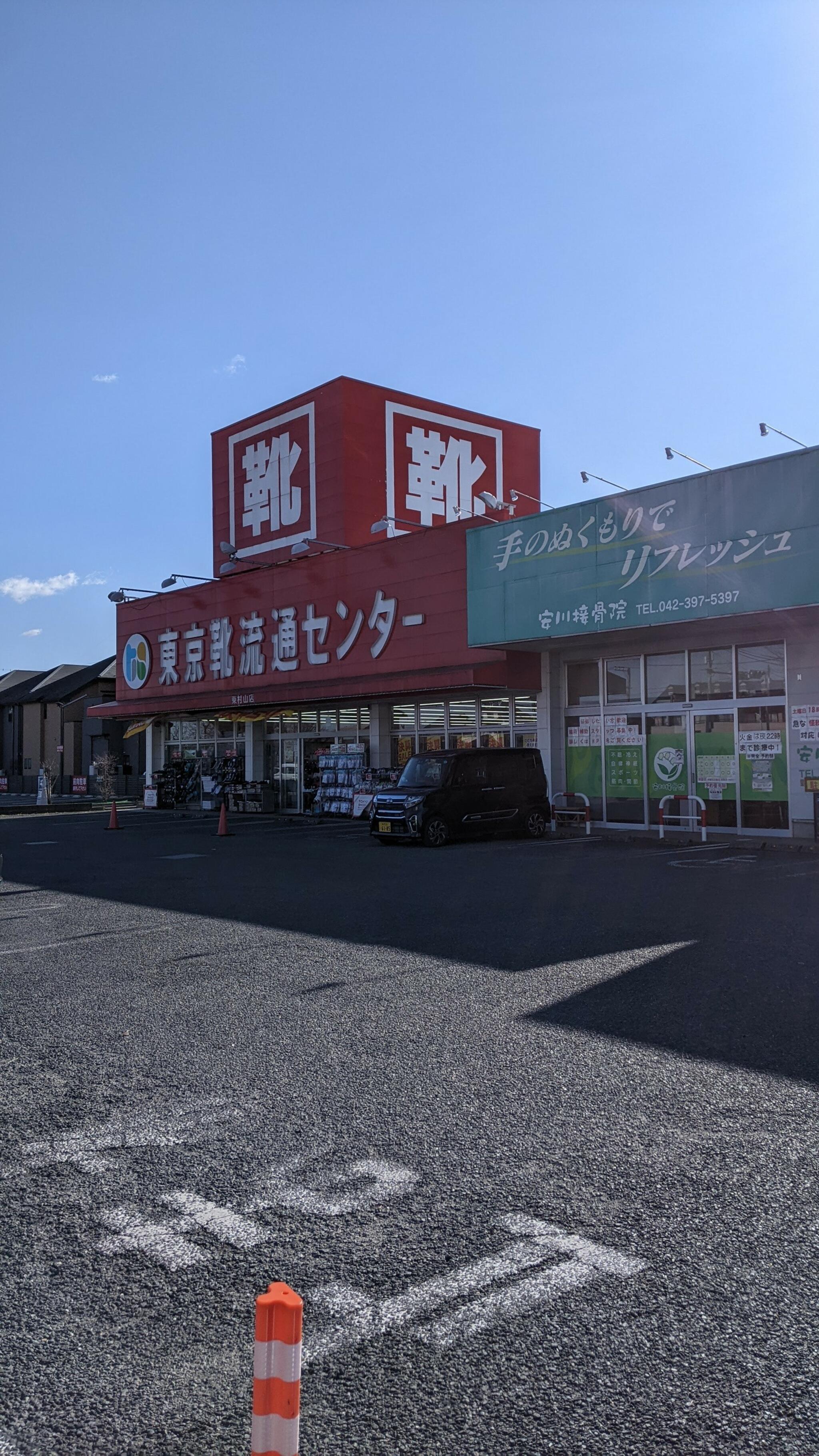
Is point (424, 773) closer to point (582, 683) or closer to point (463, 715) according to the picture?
point (582, 683)

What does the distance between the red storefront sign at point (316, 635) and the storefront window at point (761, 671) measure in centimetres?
485

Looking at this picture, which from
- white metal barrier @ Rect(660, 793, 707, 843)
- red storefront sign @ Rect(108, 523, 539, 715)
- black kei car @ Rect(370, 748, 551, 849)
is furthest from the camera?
red storefront sign @ Rect(108, 523, 539, 715)

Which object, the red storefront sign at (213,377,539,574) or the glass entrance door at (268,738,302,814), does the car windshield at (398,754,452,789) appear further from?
the glass entrance door at (268,738,302,814)

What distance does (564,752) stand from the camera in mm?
23828

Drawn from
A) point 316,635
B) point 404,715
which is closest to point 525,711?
point 404,715

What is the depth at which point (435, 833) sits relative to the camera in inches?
790

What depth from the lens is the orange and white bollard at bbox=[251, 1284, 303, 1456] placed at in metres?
1.85

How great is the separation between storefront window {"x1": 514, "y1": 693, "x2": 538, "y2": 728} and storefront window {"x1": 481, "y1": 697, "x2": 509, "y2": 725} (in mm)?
329

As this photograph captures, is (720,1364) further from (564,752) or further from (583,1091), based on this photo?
(564,752)

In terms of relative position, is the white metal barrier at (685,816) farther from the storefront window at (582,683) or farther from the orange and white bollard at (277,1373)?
the orange and white bollard at (277,1373)

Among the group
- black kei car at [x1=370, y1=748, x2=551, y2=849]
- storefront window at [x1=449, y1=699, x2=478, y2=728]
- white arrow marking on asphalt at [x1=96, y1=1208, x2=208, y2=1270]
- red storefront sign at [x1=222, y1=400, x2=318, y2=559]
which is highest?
red storefront sign at [x1=222, y1=400, x2=318, y2=559]

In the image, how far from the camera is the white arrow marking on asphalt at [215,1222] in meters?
3.67

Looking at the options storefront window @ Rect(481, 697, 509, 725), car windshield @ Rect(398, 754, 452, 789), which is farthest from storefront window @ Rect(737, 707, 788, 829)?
storefront window @ Rect(481, 697, 509, 725)

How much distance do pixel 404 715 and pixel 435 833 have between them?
8412mm
